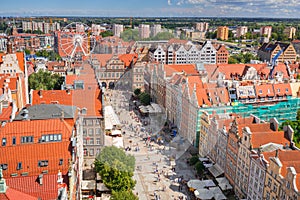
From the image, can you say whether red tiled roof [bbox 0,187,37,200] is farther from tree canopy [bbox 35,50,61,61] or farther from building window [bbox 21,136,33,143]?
tree canopy [bbox 35,50,61,61]

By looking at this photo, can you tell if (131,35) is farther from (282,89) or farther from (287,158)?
(282,89)

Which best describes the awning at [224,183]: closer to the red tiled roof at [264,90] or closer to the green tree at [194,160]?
the green tree at [194,160]

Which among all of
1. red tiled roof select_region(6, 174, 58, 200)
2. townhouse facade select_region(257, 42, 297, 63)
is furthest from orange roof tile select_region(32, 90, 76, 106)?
townhouse facade select_region(257, 42, 297, 63)

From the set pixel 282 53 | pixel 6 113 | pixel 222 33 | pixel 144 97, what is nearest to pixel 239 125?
pixel 144 97

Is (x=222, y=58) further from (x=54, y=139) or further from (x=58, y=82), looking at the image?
(x=54, y=139)

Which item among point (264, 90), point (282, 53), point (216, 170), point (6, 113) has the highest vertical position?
point (282, 53)
